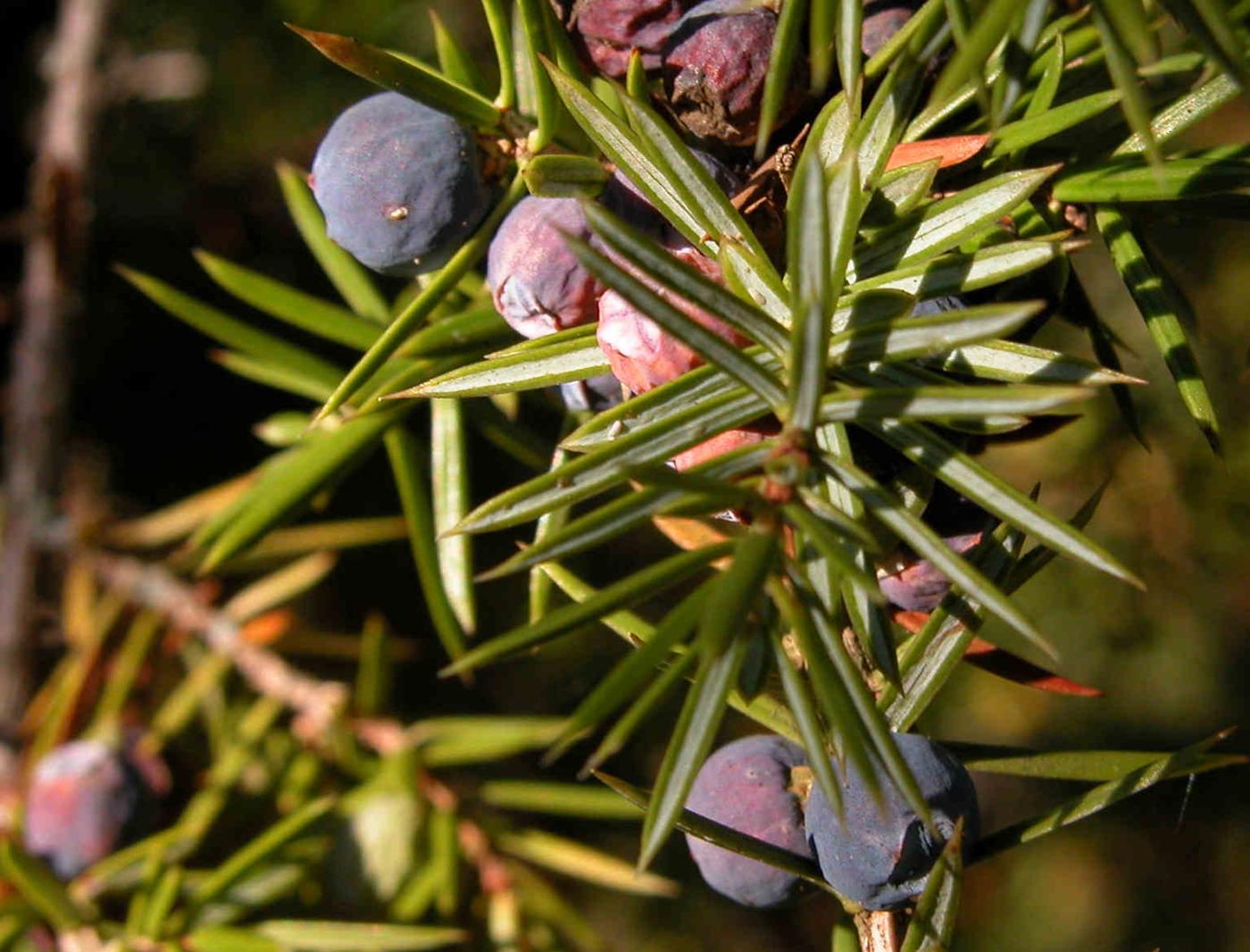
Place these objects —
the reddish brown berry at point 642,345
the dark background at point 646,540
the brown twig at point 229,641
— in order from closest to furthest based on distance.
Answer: the reddish brown berry at point 642,345 → the brown twig at point 229,641 → the dark background at point 646,540

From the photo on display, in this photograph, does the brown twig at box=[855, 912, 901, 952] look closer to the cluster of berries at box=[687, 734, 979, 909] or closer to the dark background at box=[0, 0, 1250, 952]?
the cluster of berries at box=[687, 734, 979, 909]

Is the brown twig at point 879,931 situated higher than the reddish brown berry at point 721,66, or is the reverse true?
the reddish brown berry at point 721,66

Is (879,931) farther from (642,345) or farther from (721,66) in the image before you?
(721,66)

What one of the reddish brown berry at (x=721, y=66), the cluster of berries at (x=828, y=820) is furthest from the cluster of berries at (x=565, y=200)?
the cluster of berries at (x=828, y=820)

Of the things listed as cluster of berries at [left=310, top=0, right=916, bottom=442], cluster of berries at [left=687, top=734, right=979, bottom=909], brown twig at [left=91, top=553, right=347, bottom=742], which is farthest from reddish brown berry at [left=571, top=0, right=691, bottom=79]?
brown twig at [left=91, top=553, right=347, bottom=742]

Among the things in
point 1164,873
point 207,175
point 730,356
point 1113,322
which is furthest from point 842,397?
point 1164,873

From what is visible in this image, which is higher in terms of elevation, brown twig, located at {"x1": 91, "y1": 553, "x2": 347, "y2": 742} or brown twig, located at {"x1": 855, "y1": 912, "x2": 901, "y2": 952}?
brown twig, located at {"x1": 91, "y1": 553, "x2": 347, "y2": 742}

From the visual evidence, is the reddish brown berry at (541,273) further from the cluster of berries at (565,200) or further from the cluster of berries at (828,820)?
the cluster of berries at (828,820)
